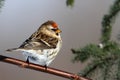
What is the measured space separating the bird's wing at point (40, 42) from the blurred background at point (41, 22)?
53 cm

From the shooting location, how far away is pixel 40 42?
0.81 m

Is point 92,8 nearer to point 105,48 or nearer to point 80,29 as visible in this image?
point 80,29

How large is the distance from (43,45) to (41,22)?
70 centimetres

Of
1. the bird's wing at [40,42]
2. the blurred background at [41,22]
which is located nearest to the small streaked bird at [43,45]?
the bird's wing at [40,42]

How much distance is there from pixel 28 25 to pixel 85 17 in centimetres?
27

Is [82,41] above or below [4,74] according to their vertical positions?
above

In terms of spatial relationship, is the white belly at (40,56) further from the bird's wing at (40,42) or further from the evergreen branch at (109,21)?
the evergreen branch at (109,21)

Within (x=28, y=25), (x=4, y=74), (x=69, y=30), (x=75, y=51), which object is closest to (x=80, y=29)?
(x=69, y=30)

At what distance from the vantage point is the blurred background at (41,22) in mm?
1464

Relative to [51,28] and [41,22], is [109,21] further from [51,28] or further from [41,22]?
[41,22]

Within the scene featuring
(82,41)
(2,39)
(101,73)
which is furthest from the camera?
(2,39)

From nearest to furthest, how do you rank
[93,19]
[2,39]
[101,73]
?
[101,73] → [2,39] → [93,19]

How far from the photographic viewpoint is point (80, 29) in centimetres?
158

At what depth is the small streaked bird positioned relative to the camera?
0.75 m
